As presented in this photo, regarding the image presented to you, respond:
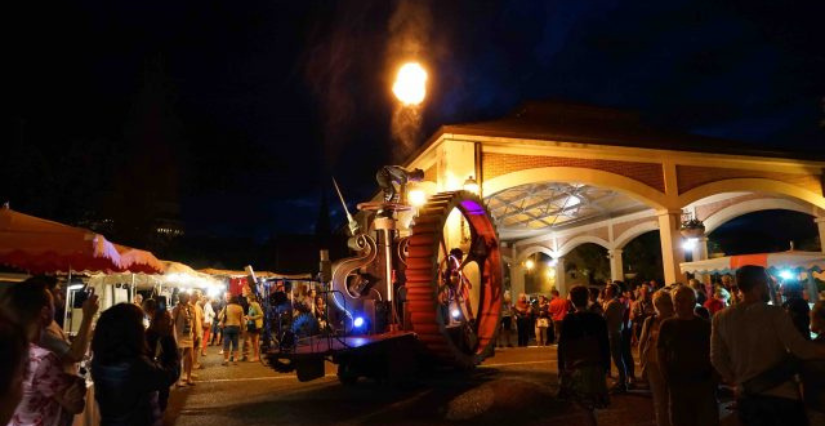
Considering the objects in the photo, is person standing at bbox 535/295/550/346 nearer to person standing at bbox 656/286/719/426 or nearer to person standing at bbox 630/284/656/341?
person standing at bbox 630/284/656/341

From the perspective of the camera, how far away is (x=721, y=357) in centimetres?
395

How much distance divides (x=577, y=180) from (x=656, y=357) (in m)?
9.96

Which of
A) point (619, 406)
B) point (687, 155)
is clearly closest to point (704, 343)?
point (619, 406)

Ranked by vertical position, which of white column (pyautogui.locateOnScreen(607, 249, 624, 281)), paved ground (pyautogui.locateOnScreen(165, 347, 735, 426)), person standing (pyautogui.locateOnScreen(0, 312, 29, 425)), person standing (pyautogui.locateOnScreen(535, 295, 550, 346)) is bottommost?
paved ground (pyautogui.locateOnScreen(165, 347, 735, 426))

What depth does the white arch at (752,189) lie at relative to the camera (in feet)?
52.6

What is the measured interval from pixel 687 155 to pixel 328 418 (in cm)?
1332

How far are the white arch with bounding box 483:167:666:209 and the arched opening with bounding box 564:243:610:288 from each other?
17.9 meters

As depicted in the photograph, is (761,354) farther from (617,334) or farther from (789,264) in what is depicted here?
(789,264)

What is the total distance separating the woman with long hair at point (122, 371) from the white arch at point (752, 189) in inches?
617

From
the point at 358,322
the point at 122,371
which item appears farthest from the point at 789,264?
the point at 122,371

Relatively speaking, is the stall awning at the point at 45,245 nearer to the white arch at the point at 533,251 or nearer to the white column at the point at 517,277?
the white arch at the point at 533,251

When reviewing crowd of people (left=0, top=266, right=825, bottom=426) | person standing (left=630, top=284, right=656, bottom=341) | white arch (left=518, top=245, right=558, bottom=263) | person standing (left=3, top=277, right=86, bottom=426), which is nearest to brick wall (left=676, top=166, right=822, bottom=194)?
person standing (left=630, top=284, right=656, bottom=341)

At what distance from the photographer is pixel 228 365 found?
13523 mm

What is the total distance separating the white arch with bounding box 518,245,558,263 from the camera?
2827 centimetres
